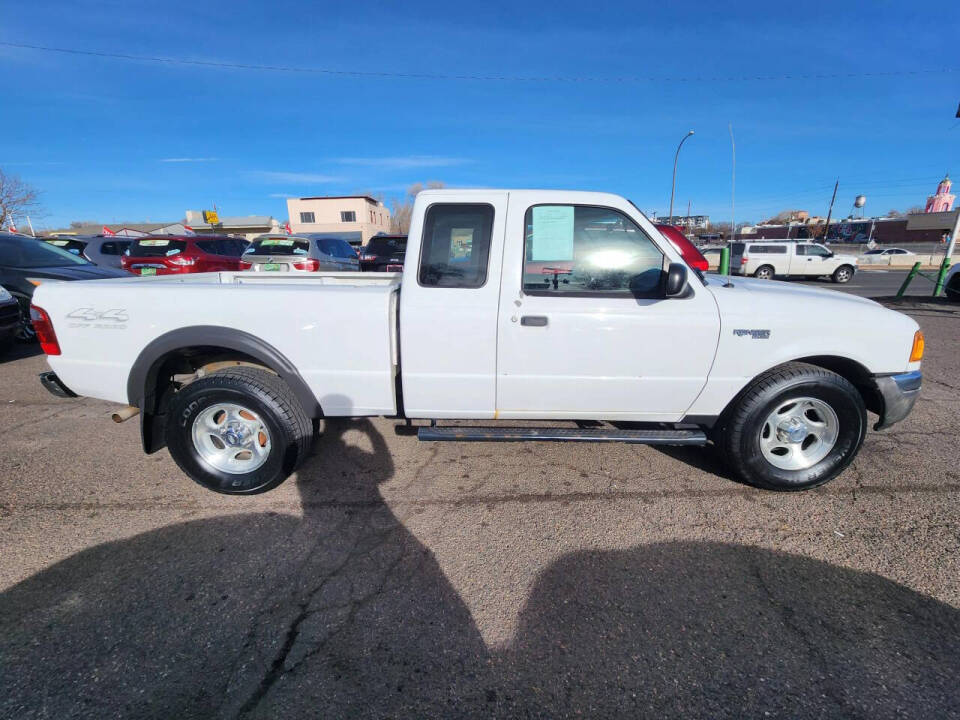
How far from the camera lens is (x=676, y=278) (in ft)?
8.45

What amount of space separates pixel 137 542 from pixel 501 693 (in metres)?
2.20

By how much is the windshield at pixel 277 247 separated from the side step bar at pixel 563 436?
901cm

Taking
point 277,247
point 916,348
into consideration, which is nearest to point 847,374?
point 916,348

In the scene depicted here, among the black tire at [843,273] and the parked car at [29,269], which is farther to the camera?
the black tire at [843,273]

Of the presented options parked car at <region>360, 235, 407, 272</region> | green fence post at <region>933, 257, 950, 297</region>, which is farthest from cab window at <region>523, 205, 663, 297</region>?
green fence post at <region>933, 257, 950, 297</region>

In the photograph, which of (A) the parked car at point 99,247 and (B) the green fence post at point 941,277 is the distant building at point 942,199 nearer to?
(B) the green fence post at point 941,277

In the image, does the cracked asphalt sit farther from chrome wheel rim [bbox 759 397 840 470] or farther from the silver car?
the silver car

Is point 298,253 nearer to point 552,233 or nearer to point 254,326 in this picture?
point 254,326

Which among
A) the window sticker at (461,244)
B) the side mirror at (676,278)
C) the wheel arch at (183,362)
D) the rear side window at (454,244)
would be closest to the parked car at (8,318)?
the wheel arch at (183,362)

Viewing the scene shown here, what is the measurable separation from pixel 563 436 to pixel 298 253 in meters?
9.41

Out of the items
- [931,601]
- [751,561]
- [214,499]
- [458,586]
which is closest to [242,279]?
[214,499]

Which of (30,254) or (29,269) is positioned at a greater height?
(30,254)

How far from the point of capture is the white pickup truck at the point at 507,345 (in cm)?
278

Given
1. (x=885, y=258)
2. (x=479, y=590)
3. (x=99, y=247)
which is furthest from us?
(x=885, y=258)
